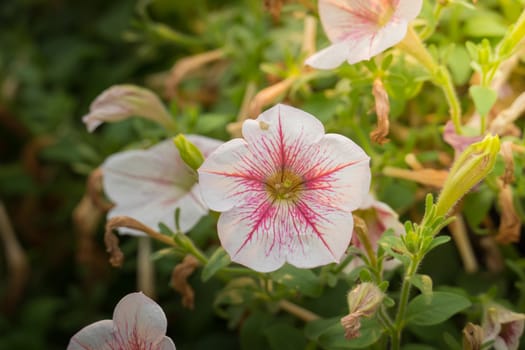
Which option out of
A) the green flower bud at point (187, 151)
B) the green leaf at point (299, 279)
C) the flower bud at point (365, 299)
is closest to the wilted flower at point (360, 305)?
the flower bud at point (365, 299)

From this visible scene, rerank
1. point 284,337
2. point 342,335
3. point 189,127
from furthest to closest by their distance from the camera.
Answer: point 189,127
point 284,337
point 342,335

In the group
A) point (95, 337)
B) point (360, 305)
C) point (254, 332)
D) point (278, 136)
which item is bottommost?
point (254, 332)

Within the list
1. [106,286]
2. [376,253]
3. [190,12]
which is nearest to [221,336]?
[106,286]

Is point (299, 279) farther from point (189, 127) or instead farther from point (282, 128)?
point (189, 127)

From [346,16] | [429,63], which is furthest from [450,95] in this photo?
[346,16]

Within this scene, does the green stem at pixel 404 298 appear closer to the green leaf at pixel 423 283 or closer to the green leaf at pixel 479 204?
the green leaf at pixel 423 283

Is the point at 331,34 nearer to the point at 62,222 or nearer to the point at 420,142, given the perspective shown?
the point at 420,142
